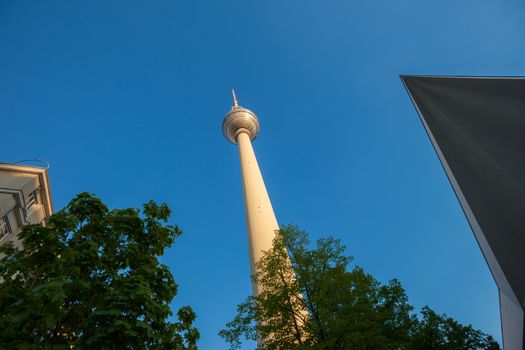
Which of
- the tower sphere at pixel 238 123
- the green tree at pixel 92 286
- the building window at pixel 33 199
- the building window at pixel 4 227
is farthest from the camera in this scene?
the tower sphere at pixel 238 123

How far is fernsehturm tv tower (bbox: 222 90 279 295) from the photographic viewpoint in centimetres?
3947

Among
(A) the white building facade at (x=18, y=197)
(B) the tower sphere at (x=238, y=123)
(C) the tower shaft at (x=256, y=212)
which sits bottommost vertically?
(A) the white building facade at (x=18, y=197)

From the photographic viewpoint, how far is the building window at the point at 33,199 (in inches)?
916

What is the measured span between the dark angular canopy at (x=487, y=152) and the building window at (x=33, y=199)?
2376 cm

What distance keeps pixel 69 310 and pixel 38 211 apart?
18.8 metres

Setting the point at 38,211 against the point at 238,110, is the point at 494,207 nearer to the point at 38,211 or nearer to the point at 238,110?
the point at 38,211

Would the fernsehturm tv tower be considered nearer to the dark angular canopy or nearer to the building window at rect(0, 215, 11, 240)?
the dark angular canopy

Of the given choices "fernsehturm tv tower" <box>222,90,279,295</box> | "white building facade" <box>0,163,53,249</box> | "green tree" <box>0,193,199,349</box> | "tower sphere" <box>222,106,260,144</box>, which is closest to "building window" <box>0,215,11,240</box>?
"white building facade" <box>0,163,53,249</box>

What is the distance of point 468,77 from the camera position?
1438 cm

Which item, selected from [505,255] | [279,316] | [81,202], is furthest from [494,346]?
[81,202]

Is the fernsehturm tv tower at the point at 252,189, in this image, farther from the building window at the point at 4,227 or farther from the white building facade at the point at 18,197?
the building window at the point at 4,227

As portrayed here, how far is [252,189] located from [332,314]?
33.1m

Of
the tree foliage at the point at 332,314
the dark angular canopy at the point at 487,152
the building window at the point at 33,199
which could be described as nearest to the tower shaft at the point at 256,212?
the tree foliage at the point at 332,314

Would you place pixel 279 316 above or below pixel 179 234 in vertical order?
below
